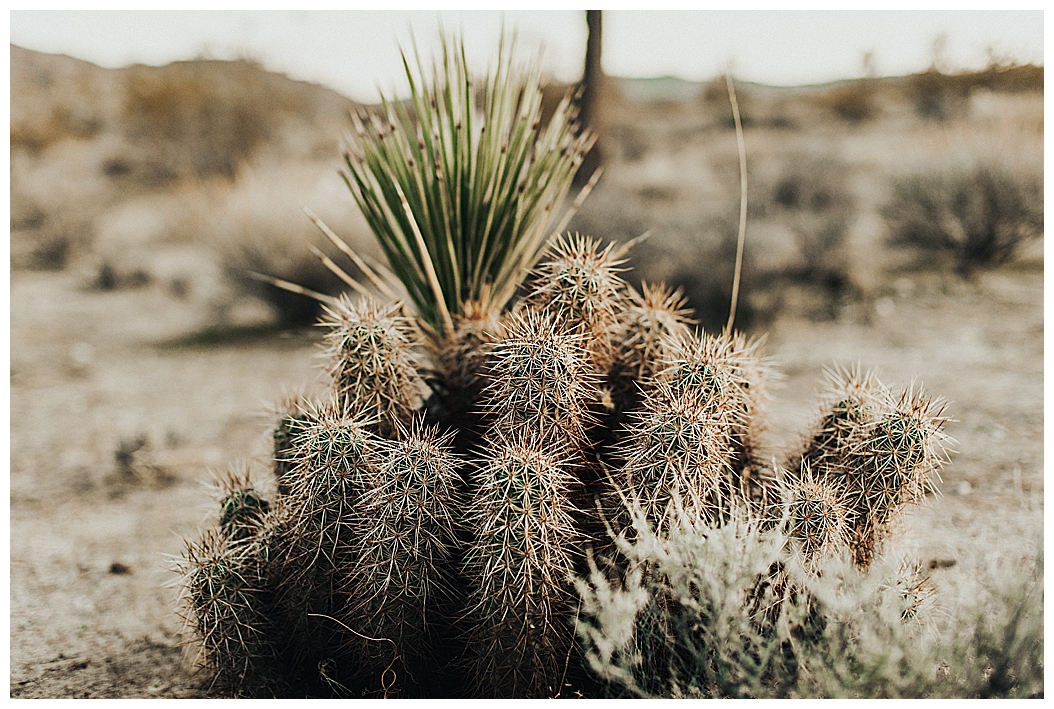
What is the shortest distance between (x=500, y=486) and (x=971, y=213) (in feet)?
27.4

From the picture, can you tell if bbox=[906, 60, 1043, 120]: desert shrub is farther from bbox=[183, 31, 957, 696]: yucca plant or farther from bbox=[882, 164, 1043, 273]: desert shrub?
bbox=[183, 31, 957, 696]: yucca plant

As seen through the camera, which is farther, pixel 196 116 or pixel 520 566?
pixel 196 116

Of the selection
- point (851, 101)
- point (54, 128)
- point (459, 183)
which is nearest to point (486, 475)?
point (459, 183)

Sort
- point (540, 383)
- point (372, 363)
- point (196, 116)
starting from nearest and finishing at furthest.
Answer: point (540, 383) → point (372, 363) → point (196, 116)

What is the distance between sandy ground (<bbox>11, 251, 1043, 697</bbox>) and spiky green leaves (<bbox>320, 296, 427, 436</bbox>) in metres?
0.24

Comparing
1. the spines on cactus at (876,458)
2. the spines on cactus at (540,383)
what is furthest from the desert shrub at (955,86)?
the spines on cactus at (540,383)

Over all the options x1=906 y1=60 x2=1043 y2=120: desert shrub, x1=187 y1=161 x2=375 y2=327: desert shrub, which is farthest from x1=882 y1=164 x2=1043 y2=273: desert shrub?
x1=906 y1=60 x2=1043 y2=120: desert shrub

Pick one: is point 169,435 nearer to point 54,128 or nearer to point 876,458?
point 876,458

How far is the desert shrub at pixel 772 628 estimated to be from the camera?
1.78m

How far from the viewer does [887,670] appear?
166cm

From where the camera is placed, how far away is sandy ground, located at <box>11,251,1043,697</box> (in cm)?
279

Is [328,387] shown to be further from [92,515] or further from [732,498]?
[92,515]

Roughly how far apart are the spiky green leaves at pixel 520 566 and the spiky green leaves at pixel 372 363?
364 mm

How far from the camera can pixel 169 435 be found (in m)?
4.68
